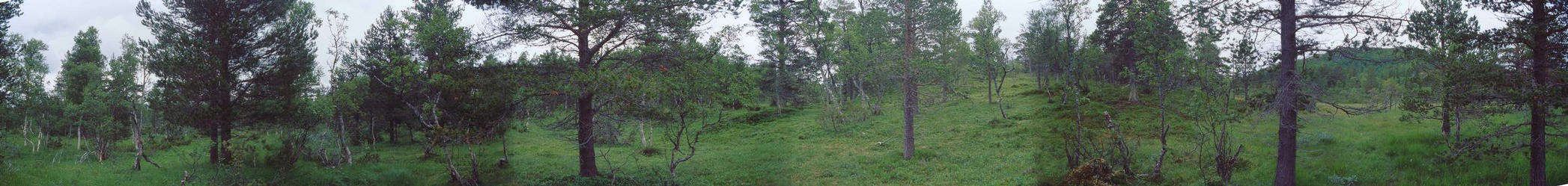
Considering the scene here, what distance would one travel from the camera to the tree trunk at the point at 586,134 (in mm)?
13500

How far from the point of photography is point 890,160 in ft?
53.6

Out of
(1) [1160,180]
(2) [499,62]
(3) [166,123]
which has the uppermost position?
(2) [499,62]

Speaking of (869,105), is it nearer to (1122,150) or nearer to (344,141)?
(1122,150)

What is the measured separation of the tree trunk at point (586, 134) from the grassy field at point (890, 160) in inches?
16.6

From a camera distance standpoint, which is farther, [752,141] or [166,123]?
[752,141]

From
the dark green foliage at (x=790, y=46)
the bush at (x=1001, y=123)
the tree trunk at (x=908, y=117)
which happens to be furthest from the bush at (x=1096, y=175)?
the dark green foliage at (x=790, y=46)

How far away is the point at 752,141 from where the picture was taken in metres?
21.9

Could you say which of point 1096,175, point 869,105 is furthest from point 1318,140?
point 869,105

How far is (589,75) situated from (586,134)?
1.74 meters

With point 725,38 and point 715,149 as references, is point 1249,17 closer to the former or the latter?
point 725,38

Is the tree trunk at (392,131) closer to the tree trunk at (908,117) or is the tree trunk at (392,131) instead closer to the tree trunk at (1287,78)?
the tree trunk at (908,117)

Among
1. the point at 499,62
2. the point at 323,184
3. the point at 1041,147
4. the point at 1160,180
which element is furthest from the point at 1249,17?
the point at 323,184

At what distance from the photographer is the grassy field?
10492mm

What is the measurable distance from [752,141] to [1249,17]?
1463 cm
